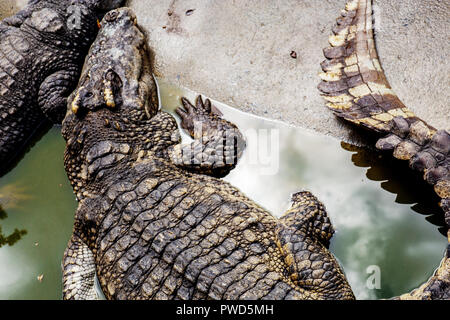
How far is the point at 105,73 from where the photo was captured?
336 cm

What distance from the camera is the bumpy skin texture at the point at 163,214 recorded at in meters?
2.60

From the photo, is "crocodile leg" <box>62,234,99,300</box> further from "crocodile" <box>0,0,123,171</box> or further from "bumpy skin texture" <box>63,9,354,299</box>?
"crocodile" <box>0,0,123,171</box>

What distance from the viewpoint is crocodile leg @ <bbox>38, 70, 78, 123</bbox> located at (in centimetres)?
376

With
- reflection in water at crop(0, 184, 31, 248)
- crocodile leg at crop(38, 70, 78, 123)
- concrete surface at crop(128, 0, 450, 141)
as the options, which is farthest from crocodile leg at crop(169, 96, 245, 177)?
reflection in water at crop(0, 184, 31, 248)

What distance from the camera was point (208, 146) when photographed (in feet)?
10.8

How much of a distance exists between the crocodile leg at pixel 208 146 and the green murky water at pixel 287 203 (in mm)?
115

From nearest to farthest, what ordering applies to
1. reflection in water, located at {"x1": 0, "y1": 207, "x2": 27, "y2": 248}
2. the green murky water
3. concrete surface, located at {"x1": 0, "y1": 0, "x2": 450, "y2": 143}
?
the green murky water
concrete surface, located at {"x1": 0, "y1": 0, "x2": 450, "y2": 143}
reflection in water, located at {"x1": 0, "y1": 207, "x2": 27, "y2": 248}

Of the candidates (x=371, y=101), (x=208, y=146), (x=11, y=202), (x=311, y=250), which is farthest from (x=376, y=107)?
(x=11, y=202)

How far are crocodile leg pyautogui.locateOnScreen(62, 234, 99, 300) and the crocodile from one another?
1.18 meters

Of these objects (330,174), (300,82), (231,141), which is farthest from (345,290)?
(300,82)

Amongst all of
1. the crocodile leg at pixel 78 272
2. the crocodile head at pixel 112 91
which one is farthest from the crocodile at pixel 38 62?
the crocodile leg at pixel 78 272

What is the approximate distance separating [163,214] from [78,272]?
0.91 metres

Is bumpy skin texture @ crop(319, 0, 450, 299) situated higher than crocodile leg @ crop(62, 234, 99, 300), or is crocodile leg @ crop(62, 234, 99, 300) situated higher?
bumpy skin texture @ crop(319, 0, 450, 299)
